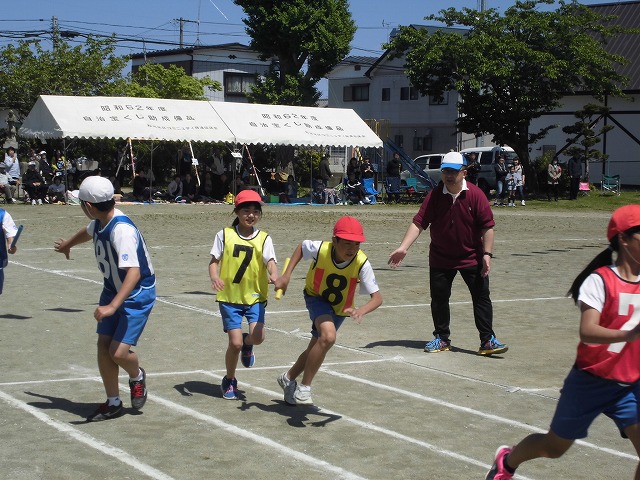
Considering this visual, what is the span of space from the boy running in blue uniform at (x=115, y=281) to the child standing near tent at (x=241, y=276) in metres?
0.79

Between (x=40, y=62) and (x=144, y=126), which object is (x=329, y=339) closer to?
(x=144, y=126)

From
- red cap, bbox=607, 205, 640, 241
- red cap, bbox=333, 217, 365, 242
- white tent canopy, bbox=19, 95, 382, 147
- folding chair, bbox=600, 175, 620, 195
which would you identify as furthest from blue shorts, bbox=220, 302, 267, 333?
folding chair, bbox=600, 175, 620, 195

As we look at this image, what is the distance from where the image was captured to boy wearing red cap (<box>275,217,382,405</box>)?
704 cm

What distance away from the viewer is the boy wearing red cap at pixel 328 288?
704 centimetres

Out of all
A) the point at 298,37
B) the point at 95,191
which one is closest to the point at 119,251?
the point at 95,191

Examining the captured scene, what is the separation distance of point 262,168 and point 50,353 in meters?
38.0

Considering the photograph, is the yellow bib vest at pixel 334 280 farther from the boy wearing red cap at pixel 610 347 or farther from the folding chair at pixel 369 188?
the folding chair at pixel 369 188

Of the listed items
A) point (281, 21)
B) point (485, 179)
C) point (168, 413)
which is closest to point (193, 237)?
point (168, 413)

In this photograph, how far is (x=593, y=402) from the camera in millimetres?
4703

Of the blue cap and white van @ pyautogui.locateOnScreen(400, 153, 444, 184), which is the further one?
white van @ pyautogui.locateOnScreen(400, 153, 444, 184)

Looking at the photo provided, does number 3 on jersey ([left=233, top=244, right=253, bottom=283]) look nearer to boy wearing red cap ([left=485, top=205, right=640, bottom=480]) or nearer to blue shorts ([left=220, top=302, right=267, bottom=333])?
blue shorts ([left=220, top=302, right=267, bottom=333])

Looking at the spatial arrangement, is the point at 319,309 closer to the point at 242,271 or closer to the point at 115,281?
the point at 242,271

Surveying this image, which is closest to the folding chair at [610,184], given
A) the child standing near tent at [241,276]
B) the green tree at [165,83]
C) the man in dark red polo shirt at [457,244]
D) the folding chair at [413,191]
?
the folding chair at [413,191]

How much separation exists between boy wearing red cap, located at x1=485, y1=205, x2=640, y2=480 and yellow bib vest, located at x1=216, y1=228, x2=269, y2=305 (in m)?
3.27
